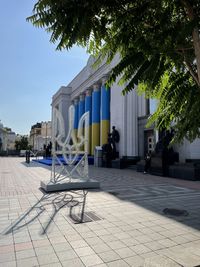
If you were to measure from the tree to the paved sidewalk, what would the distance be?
2.16 metres

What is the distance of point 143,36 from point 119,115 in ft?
75.6

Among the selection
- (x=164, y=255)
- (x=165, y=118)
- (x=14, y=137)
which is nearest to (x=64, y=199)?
(x=164, y=255)

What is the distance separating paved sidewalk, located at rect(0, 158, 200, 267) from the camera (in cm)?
418

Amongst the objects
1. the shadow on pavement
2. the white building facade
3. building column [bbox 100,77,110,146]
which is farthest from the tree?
building column [bbox 100,77,110,146]

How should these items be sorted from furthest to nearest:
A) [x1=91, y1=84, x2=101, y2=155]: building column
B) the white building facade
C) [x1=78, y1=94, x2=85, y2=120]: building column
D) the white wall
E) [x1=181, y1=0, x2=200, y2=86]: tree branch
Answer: [x1=78, y1=94, x2=85, y2=120]: building column → [x1=91, y1=84, x2=101, y2=155]: building column → the white building facade → the white wall → [x1=181, y1=0, x2=200, y2=86]: tree branch

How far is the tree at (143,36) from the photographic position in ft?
10.1

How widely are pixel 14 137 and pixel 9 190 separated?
139 metres

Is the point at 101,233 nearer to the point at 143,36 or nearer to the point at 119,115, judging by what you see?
the point at 143,36

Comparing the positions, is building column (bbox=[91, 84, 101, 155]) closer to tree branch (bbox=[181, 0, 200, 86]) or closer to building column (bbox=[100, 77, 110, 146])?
building column (bbox=[100, 77, 110, 146])

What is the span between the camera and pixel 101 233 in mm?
5441

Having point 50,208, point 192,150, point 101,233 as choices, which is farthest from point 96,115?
point 101,233

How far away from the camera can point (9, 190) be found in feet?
36.0

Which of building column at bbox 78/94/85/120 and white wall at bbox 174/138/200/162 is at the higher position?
building column at bbox 78/94/85/120

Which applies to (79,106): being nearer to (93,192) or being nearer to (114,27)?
(93,192)
